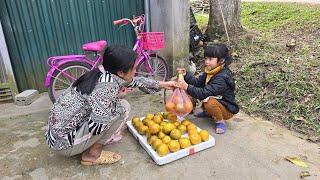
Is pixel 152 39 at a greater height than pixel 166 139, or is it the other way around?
pixel 152 39

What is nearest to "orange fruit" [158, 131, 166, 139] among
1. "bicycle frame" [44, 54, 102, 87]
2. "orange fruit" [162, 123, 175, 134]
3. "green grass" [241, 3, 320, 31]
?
"orange fruit" [162, 123, 175, 134]

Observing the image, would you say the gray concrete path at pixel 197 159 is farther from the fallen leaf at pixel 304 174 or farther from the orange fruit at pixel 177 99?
the orange fruit at pixel 177 99

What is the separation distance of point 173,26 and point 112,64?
240cm

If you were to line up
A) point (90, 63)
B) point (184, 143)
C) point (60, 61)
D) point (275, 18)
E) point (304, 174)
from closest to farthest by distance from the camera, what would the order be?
point (304, 174)
point (184, 143)
point (60, 61)
point (90, 63)
point (275, 18)

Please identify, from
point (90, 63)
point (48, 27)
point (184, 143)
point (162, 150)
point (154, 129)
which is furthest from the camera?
point (48, 27)

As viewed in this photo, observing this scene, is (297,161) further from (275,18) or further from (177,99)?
(275,18)

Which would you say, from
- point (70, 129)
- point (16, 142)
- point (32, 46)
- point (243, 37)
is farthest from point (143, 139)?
point (243, 37)

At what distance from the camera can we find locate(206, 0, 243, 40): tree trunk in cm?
598

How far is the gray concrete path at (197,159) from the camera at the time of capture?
275cm

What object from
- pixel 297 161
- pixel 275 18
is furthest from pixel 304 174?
pixel 275 18

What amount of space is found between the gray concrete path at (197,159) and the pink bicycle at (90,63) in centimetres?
69

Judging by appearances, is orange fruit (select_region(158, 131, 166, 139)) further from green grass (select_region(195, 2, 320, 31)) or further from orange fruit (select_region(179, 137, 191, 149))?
green grass (select_region(195, 2, 320, 31))

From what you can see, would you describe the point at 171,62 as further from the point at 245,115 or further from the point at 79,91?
the point at 79,91

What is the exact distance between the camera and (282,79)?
421 centimetres
